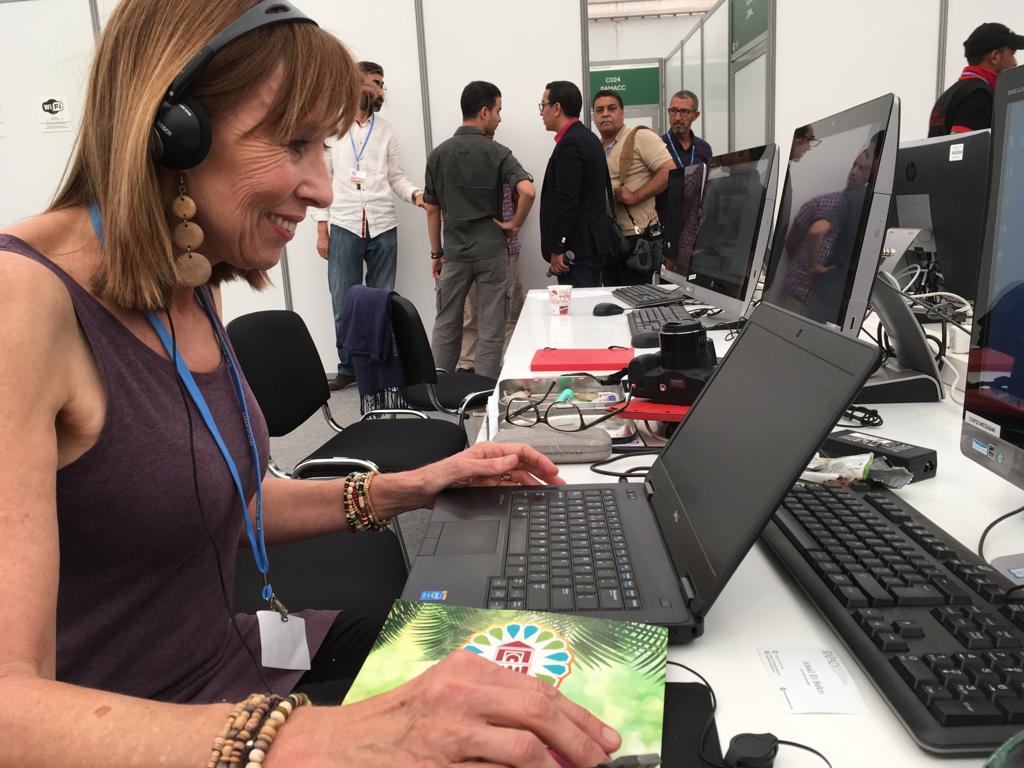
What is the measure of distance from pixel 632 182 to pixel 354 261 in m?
1.83

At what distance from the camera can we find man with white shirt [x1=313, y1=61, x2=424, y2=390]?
4645mm

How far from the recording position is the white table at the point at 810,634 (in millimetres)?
536

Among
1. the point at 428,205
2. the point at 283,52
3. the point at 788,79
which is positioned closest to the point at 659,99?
the point at 788,79

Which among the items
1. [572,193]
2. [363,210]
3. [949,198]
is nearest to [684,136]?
[572,193]

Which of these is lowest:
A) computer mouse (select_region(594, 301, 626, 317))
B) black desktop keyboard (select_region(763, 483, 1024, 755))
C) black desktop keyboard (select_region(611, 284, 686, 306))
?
black desktop keyboard (select_region(763, 483, 1024, 755))

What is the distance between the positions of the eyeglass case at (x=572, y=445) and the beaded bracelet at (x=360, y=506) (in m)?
0.24

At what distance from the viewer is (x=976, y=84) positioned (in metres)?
3.34

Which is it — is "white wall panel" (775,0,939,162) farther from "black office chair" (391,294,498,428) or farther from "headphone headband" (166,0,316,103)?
"headphone headband" (166,0,316,103)

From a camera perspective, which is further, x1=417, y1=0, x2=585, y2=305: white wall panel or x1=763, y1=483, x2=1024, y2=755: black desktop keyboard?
x1=417, y1=0, x2=585, y2=305: white wall panel

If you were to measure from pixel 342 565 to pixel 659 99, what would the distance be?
8900mm

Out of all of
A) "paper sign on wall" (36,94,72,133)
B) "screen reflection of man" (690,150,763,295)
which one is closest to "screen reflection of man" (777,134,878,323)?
"screen reflection of man" (690,150,763,295)

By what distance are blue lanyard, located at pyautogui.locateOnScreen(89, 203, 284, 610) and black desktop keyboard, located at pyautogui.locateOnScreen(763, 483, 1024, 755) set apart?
0.63m

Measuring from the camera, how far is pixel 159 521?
81 cm

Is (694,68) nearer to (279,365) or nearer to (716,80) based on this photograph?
(716,80)
